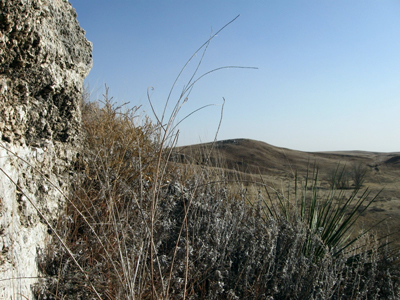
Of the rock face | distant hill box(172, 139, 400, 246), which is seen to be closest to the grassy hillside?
the rock face

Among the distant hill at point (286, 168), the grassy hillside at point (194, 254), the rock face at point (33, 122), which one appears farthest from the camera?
the distant hill at point (286, 168)

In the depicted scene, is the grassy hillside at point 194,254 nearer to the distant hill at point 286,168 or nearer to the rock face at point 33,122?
the rock face at point 33,122

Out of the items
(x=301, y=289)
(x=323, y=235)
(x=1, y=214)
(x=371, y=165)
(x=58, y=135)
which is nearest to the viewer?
(x=1, y=214)

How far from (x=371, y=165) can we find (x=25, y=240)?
42.4ft

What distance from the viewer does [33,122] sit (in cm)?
235

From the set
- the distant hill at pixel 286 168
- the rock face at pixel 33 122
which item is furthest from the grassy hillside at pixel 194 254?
the distant hill at pixel 286 168

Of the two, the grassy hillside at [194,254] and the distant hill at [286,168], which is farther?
the distant hill at [286,168]

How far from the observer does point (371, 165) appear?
12.1 metres

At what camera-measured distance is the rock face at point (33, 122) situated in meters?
1.78

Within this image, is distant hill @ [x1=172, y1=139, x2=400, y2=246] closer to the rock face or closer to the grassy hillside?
the grassy hillside

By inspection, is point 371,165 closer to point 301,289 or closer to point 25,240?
point 301,289

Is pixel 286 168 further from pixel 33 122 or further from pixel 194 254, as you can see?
pixel 33 122

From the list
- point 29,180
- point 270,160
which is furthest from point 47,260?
point 270,160

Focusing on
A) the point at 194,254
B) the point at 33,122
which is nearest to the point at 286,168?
the point at 194,254
